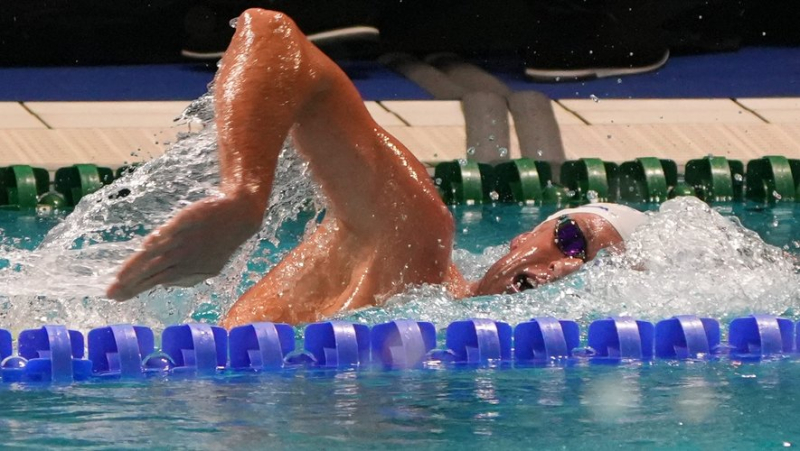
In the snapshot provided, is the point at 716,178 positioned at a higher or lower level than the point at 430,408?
higher

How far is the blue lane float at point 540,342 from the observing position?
9.23ft

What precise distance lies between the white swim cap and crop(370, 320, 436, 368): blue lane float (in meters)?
0.66

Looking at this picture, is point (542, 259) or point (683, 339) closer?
point (683, 339)

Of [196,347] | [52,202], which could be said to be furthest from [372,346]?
[52,202]

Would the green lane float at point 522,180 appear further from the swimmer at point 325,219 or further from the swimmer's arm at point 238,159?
the swimmer's arm at point 238,159

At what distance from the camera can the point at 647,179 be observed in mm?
5418

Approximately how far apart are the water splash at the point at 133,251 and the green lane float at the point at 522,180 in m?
2.11

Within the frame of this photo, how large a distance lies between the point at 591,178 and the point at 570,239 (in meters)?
2.20

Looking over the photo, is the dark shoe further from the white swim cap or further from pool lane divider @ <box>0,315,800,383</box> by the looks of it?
pool lane divider @ <box>0,315,800,383</box>

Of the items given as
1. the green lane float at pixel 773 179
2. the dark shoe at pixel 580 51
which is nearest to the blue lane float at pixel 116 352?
the green lane float at pixel 773 179

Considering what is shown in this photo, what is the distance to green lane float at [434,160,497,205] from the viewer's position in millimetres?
5336

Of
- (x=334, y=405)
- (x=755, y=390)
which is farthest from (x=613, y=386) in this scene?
(x=334, y=405)

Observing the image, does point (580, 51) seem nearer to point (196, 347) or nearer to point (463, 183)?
point (463, 183)

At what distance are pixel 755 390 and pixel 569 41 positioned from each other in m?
4.76
